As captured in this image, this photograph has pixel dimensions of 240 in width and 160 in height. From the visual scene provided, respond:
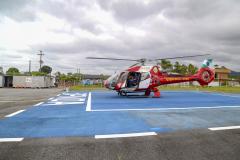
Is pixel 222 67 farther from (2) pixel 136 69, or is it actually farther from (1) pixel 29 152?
(1) pixel 29 152

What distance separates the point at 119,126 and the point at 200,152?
290 cm

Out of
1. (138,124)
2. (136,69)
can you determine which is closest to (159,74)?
(136,69)

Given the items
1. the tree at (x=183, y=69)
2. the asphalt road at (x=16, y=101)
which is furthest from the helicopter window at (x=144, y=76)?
the tree at (x=183, y=69)

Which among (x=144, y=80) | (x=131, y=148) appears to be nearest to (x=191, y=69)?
(x=144, y=80)

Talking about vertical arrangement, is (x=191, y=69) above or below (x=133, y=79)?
above

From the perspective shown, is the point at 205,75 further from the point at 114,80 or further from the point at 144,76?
the point at 114,80

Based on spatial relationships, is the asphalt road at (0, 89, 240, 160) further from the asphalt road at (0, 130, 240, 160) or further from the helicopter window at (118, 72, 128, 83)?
the helicopter window at (118, 72, 128, 83)

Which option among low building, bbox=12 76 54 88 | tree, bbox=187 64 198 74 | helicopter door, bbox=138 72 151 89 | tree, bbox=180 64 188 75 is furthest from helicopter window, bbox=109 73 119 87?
tree, bbox=187 64 198 74

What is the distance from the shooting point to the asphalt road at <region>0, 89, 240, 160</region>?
13.8 feet

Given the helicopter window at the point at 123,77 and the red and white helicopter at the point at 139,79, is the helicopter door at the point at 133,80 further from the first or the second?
the helicopter window at the point at 123,77

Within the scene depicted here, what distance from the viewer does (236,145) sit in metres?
4.91

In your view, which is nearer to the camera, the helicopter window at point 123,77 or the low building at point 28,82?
the helicopter window at point 123,77

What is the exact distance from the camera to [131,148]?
15.3 feet

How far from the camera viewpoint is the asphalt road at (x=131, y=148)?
4195mm
